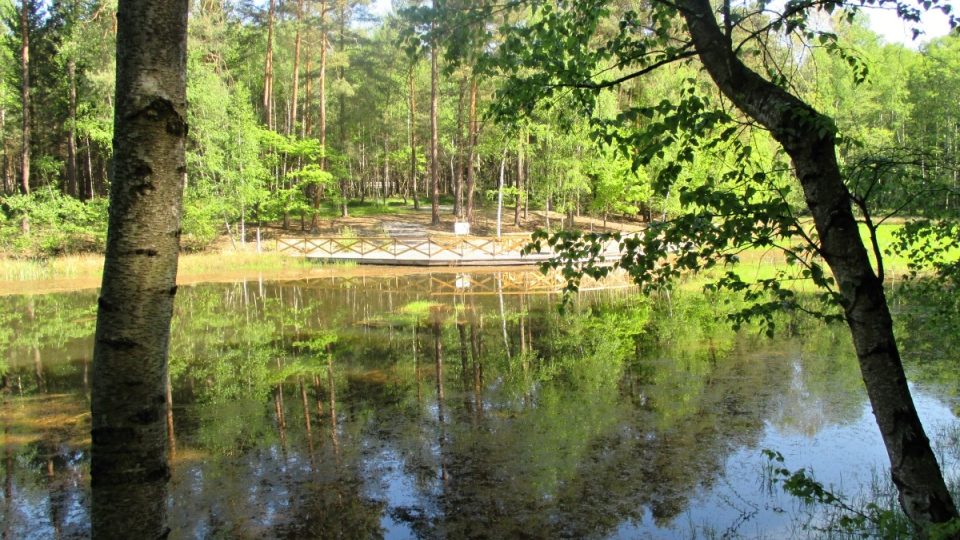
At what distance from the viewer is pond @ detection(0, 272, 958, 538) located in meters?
4.52

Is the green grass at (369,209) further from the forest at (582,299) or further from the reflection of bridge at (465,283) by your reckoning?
the forest at (582,299)

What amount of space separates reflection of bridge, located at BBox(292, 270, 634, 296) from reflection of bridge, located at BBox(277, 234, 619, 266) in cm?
190

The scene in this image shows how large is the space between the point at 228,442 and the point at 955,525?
18.3 feet

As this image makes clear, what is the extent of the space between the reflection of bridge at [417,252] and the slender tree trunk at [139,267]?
2165 cm

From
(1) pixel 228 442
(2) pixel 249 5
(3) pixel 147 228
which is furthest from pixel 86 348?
(2) pixel 249 5

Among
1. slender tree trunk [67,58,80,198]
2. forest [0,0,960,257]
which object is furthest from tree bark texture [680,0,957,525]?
slender tree trunk [67,58,80,198]

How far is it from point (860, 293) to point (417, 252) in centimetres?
2438

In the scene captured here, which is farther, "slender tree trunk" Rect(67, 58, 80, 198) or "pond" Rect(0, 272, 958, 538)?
"slender tree trunk" Rect(67, 58, 80, 198)

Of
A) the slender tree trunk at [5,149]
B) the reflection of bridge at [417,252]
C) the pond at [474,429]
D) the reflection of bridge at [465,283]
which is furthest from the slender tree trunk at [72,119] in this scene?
the pond at [474,429]

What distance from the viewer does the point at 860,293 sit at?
7.37 ft

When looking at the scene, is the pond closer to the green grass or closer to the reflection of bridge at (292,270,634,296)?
the reflection of bridge at (292,270,634,296)

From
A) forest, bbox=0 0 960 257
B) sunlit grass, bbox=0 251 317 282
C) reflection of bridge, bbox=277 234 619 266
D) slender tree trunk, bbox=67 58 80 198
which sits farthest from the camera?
slender tree trunk, bbox=67 58 80 198

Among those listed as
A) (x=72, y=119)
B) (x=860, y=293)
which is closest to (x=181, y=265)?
(x=72, y=119)

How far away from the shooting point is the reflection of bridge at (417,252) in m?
A: 24.2
